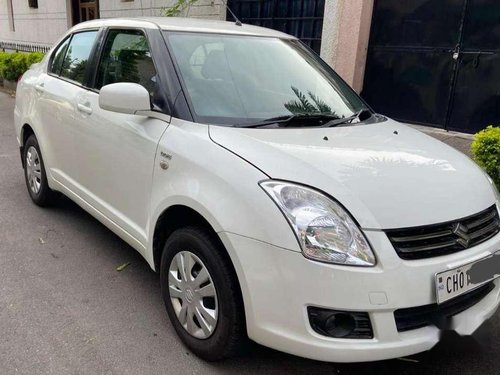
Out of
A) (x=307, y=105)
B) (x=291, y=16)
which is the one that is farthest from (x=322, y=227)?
(x=291, y=16)

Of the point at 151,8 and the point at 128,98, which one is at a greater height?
the point at 151,8

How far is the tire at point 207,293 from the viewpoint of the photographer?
2.25 metres

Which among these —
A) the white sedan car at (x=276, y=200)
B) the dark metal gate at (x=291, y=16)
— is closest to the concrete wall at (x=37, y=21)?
the dark metal gate at (x=291, y=16)

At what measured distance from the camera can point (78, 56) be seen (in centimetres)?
396

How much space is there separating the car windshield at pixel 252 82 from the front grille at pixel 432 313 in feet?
4.24

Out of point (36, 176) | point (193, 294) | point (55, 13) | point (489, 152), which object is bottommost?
point (36, 176)

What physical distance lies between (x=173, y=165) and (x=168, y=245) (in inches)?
17.4

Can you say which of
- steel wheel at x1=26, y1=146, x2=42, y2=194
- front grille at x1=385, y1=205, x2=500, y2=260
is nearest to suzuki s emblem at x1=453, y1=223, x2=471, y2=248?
front grille at x1=385, y1=205, x2=500, y2=260

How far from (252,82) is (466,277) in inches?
64.9

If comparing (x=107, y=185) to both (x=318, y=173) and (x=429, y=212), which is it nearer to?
(x=318, y=173)

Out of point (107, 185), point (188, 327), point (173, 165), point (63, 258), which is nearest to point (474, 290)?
point (188, 327)

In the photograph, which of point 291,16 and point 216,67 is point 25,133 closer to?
point 216,67

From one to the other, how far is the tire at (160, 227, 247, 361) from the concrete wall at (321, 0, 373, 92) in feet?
20.1

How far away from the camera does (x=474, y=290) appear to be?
2.29 meters
